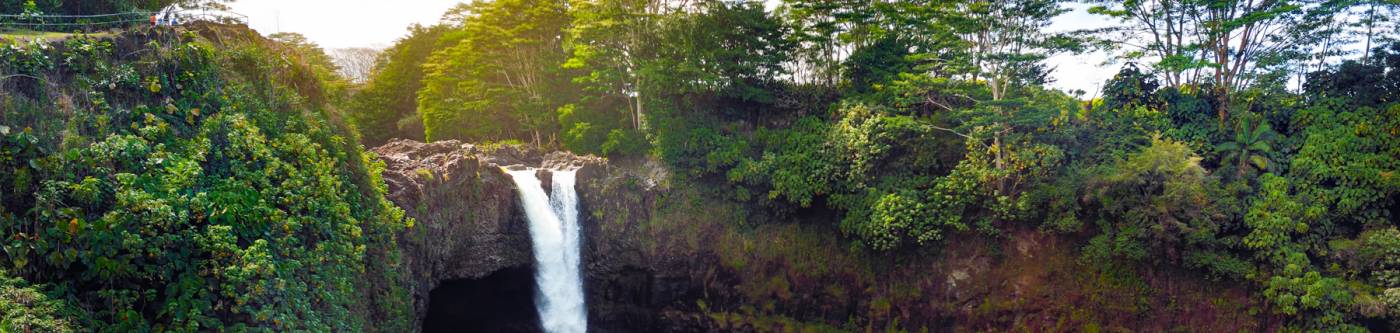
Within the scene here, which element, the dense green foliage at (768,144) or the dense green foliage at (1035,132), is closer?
the dense green foliage at (768,144)

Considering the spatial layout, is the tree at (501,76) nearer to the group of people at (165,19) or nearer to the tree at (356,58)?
the group of people at (165,19)

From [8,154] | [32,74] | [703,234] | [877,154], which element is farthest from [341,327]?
[877,154]

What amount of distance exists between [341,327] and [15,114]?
433 centimetres

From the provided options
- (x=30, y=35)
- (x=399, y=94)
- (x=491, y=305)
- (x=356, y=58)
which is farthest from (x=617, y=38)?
(x=356, y=58)

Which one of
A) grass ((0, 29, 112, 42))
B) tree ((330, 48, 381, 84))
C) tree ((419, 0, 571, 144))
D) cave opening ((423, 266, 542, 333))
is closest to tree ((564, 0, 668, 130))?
tree ((419, 0, 571, 144))

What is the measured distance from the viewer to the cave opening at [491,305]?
1772 cm

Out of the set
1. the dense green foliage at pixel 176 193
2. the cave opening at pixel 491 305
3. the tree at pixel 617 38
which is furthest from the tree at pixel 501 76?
the dense green foliage at pixel 176 193

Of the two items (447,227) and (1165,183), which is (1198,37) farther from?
(447,227)

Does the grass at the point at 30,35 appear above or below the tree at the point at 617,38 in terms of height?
below

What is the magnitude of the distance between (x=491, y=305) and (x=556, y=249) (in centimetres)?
256

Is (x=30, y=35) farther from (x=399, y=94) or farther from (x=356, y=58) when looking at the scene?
(x=356, y=58)

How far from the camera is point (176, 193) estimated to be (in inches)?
298

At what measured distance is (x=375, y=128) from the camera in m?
28.5

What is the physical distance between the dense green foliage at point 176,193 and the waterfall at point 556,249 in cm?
638
